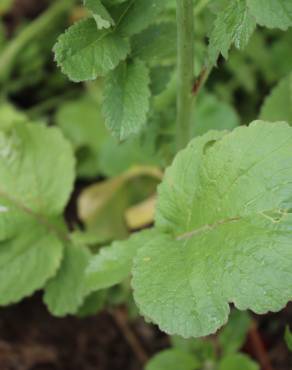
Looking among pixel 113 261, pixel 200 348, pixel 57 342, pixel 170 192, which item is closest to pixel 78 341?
pixel 57 342

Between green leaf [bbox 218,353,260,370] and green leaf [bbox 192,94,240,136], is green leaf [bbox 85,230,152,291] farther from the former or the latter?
green leaf [bbox 192,94,240,136]

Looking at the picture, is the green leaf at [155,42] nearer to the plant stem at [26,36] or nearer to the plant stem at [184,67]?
the plant stem at [184,67]

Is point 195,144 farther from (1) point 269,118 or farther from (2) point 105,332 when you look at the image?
(2) point 105,332

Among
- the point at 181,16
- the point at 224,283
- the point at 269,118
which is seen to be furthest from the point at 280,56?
the point at 224,283

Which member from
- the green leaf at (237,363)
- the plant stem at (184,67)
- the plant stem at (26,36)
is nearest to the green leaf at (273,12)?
the plant stem at (184,67)

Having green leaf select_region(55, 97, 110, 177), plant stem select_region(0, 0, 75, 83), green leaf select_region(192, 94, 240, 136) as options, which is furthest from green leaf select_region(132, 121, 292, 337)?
plant stem select_region(0, 0, 75, 83)

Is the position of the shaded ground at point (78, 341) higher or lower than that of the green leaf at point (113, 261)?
lower
